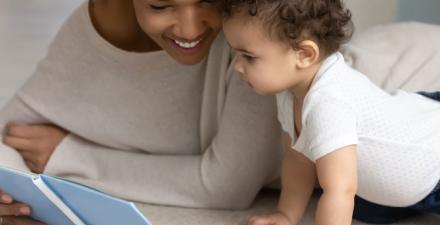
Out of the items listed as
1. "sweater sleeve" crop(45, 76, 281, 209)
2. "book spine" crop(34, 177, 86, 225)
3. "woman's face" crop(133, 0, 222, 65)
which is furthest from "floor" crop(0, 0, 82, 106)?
"book spine" crop(34, 177, 86, 225)

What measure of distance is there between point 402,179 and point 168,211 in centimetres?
41

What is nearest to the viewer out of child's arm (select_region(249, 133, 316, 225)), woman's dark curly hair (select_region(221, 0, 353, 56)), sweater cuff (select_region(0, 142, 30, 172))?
woman's dark curly hair (select_region(221, 0, 353, 56))

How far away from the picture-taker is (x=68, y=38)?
1.35 metres

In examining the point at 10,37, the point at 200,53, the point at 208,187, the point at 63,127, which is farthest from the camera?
the point at 10,37

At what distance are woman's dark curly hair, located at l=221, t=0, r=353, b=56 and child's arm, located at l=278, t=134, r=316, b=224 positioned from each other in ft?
0.73

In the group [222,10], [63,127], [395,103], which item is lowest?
[63,127]

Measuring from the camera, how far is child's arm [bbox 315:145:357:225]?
100 centimetres

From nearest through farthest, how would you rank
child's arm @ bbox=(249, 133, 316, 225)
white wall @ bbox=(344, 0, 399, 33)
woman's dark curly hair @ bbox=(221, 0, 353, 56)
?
1. woman's dark curly hair @ bbox=(221, 0, 353, 56)
2. child's arm @ bbox=(249, 133, 316, 225)
3. white wall @ bbox=(344, 0, 399, 33)

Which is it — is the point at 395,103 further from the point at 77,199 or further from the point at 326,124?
the point at 77,199

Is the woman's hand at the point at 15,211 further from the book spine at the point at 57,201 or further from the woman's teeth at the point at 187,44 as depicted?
the woman's teeth at the point at 187,44

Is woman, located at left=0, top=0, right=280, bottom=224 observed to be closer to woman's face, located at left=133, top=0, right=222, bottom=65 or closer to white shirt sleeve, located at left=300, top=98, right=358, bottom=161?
woman's face, located at left=133, top=0, right=222, bottom=65

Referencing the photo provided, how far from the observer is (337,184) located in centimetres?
100

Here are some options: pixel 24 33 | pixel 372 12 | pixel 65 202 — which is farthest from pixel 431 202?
pixel 24 33

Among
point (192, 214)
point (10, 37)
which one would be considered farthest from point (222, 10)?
point (10, 37)
